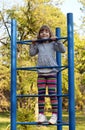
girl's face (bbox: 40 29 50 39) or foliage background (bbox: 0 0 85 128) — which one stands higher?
foliage background (bbox: 0 0 85 128)

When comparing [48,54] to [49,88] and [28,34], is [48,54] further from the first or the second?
[28,34]

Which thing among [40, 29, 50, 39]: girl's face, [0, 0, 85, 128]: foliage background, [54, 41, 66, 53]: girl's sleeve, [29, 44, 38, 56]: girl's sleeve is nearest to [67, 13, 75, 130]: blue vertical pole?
[54, 41, 66, 53]: girl's sleeve

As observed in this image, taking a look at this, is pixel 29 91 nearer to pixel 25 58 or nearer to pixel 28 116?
pixel 25 58

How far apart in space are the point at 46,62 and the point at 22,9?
15134 millimetres

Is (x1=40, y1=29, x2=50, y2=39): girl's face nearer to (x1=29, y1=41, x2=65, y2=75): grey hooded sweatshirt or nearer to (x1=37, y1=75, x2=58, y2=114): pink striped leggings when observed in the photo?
(x1=29, y1=41, x2=65, y2=75): grey hooded sweatshirt

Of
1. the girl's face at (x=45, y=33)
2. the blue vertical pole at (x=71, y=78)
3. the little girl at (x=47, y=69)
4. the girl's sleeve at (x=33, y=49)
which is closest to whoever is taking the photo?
the blue vertical pole at (x=71, y=78)

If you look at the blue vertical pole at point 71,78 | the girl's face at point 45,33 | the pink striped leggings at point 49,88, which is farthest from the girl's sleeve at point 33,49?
the blue vertical pole at point 71,78

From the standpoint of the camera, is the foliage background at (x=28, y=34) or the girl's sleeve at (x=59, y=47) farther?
the foliage background at (x=28, y=34)

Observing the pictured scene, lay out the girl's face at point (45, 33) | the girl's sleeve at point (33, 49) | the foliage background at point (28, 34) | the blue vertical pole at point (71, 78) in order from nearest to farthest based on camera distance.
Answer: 1. the blue vertical pole at point (71, 78)
2. the girl's face at point (45, 33)
3. the girl's sleeve at point (33, 49)
4. the foliage background at point (28, 34)

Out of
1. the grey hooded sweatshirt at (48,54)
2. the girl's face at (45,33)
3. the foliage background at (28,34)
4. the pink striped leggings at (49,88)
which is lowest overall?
the pink striped leggings at (49,88)

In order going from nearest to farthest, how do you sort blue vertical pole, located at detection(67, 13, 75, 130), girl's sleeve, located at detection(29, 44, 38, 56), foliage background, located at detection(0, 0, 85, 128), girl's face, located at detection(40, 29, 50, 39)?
blue vertical pole, located at detection(67, 13, 75, 130) < girl's face, located at detection(40, 29, 50, 39) < girl's sleeve, located at detection(29, 44, 38, 56) < foliage background, located at detection(0, 0, 85, 128)

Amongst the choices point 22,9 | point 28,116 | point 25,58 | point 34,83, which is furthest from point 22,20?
point 28,116

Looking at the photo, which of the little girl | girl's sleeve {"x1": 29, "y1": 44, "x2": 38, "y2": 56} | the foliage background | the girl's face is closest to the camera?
the little girl

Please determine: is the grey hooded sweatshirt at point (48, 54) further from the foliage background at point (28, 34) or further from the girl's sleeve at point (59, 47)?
the foliage background at point (28, 34)
